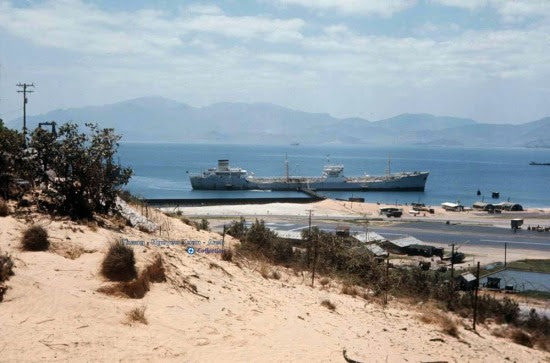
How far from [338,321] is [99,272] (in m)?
4.16

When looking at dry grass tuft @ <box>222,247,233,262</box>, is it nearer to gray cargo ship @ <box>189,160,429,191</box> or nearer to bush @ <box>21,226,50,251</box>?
bush @ <box>21,226,50,251</box>

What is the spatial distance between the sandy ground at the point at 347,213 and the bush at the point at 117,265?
38.3 m

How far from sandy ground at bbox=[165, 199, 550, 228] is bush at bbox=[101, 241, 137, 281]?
38.3 meters

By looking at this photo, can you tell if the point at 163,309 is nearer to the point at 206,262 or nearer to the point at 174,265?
the point at 174,265

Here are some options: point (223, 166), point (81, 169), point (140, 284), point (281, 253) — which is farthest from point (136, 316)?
point (223, 166)

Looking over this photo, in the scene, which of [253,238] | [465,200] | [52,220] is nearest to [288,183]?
[465,200]

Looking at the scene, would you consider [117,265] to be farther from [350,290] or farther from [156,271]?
[350,290]

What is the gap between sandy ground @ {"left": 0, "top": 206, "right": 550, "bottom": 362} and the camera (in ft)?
21.6

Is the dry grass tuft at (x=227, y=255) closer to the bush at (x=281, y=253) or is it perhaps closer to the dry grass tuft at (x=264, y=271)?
the dry grass tuft at (x=264, y=271)

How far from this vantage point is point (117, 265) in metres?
8.40

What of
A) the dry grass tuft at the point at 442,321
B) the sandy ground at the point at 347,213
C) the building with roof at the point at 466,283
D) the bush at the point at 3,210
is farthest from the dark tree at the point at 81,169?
the sandy ground at the point at 347,213

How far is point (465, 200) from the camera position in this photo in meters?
77.8

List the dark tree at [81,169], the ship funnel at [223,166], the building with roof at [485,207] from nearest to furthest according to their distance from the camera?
the dark tree at [81,169] → the building with roof at [485,207] → the ship funnel at [223,166]

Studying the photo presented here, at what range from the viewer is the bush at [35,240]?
8.88 m
